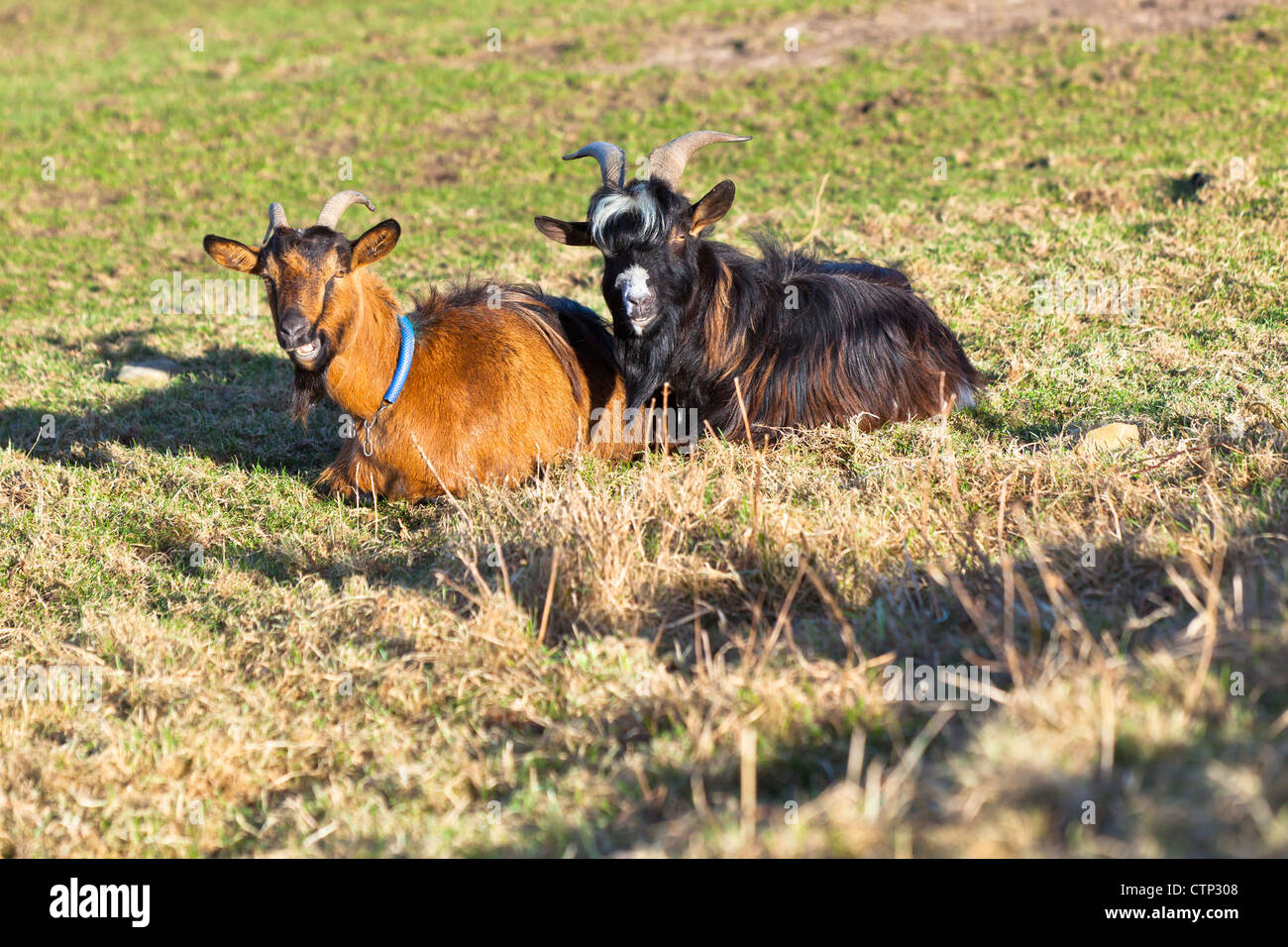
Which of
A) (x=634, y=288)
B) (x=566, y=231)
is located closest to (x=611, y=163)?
(x=566, y=231)

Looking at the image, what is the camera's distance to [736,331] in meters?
6.45

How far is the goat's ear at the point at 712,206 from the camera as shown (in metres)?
6.13

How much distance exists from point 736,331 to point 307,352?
7.89 ft

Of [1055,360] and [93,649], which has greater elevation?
[1055,360]

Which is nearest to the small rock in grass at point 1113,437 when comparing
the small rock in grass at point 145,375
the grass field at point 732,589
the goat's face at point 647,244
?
the grass field at point 732,589

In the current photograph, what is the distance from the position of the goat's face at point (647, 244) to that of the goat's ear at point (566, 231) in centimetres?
13

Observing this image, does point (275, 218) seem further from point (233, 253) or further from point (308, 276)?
point (308, 276)

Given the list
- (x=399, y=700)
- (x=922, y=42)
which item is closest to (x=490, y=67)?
(x=922, y=42)

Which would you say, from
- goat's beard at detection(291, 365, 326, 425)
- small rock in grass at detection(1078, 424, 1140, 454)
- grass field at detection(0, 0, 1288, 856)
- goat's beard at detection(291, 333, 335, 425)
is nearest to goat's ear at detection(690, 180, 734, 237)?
grass field at detection(0, 0, 1288, 856)

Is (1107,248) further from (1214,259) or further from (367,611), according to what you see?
(367,611)

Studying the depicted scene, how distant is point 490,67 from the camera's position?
61.5 feet

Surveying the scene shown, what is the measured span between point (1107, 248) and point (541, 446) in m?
5.37

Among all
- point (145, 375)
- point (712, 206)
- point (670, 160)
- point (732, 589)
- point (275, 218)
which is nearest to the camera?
point (732, 589)

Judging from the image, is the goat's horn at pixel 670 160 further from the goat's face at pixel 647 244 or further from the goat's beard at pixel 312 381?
the goat's beard at pixel 312 381
